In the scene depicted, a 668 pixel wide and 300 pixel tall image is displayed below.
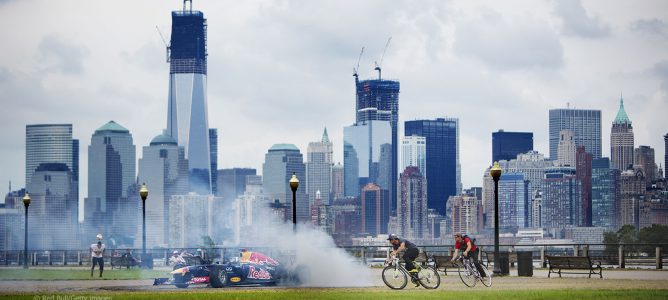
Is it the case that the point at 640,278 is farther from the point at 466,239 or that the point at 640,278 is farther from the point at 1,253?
the point at 1,253

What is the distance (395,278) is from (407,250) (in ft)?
3.28

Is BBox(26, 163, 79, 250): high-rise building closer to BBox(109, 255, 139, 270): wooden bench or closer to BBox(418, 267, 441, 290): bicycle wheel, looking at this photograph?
BBox(109, 255, 139, 270): wooden bench

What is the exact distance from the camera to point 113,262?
66438mm

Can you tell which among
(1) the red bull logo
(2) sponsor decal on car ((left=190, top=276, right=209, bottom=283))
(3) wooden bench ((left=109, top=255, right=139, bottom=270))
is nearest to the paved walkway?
(2) sponsor decal on car ((left=190, top=276, right=209, bottom=283))

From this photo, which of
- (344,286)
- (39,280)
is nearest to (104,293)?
(344,286)

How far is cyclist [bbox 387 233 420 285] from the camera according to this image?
3891cm

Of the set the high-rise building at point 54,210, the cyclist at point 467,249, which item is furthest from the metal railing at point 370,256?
the high-rise building at point 54,210

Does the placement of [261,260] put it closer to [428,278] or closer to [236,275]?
[236,275]

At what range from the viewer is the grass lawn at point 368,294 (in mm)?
35062

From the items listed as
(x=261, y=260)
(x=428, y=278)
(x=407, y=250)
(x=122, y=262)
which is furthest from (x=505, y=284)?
(x=122, y=262)

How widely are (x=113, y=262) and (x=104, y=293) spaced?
27840 millimetres

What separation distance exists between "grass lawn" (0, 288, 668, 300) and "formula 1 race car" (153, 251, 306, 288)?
10.3ft

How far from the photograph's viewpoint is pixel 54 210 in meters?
146

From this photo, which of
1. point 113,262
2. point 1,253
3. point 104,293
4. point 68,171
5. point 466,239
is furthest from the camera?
point 68,171
